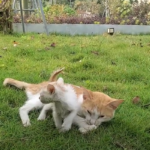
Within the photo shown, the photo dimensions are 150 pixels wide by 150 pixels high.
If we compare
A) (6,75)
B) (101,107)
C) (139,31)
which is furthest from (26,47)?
(139,31)

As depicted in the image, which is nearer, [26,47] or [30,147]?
[30,147]

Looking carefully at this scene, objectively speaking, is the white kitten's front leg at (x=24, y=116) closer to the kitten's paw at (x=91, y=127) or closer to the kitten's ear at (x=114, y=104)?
the kitten's paw at (x=91, y=127)

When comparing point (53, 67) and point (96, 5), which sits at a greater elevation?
point (96, 5)

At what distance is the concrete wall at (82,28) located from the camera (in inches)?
368

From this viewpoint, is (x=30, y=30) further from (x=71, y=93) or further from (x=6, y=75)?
(x=71, y=93)

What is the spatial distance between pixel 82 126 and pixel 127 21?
27.7 ft

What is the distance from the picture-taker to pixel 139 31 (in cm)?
995

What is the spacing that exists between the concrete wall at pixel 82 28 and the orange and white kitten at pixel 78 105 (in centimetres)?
620

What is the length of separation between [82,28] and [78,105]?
7.05 meters

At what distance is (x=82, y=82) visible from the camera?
425 cm

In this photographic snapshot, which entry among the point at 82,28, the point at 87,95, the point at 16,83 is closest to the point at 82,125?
the point at 87,95

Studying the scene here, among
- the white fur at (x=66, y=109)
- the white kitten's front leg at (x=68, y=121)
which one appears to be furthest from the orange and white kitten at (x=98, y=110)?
the white kitten's front leg at (x=68, y=121)

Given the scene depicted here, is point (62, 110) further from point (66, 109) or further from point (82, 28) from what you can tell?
point (82, 28)

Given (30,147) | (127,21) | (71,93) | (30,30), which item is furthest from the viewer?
(127,21)
